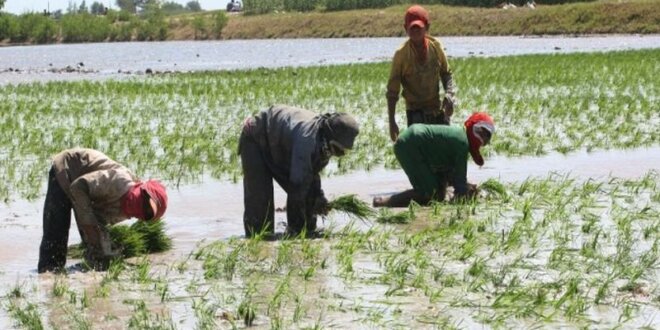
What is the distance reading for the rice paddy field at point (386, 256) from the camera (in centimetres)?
564


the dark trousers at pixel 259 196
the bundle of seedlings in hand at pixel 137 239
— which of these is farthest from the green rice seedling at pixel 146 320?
the dark trousers at pixel 259 196

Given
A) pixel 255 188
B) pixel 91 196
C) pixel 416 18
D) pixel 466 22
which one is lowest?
pixel 466 22

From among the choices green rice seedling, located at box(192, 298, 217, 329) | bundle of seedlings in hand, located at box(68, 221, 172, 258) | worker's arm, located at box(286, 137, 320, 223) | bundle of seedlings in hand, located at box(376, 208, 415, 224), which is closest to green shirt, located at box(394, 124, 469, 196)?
bundle of seedlings in hand, located at box(376, 208, 415, 224)

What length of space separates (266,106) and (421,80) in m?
9.19

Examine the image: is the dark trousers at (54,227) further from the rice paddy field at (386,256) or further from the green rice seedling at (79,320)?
the green rice seedling at (79,320)

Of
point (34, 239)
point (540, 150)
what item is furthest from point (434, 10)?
point (34, 239)

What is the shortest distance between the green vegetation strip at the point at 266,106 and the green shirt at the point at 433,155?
2210mm

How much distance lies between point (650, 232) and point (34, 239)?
12.4ft

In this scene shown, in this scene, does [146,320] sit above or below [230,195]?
above

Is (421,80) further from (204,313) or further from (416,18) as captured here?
(204,313)

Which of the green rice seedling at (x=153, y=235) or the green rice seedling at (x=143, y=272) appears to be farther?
the green rice seedling at (x=153, y=235)

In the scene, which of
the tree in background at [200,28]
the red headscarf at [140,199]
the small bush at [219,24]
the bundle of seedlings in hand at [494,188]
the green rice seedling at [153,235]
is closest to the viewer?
the red headscarf at [140,199]

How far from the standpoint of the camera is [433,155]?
8883 mm

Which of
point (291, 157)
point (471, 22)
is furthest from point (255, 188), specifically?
point (471, 22)
